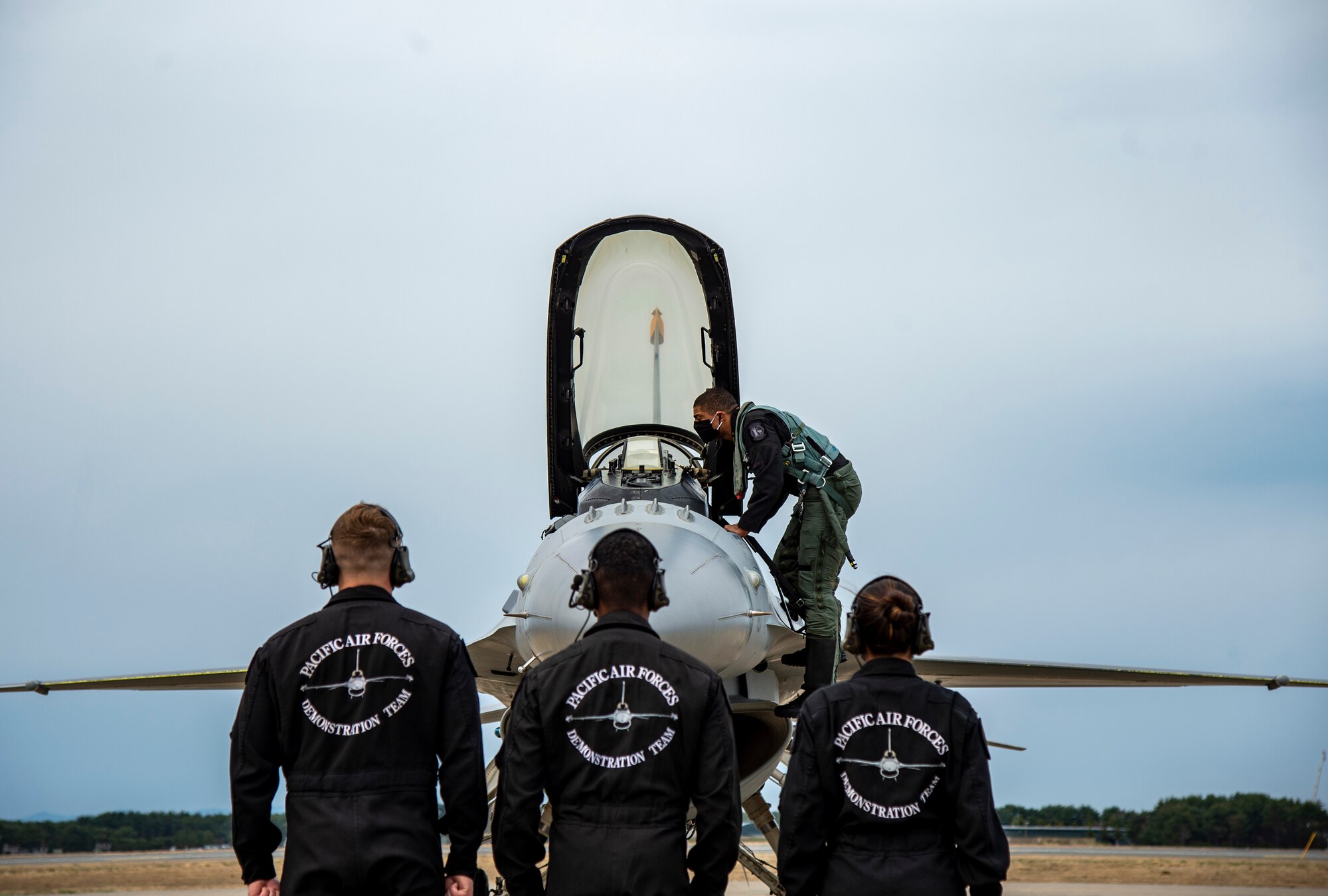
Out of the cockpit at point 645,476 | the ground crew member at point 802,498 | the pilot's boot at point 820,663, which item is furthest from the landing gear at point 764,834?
the cockpit at point 645,476

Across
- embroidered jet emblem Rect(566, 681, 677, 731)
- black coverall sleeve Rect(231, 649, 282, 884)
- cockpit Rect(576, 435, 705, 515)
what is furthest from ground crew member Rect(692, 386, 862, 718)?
black coverall sleeve Rect(231, 649, 282, 884)

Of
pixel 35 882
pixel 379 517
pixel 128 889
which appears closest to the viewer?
pixel 379 517

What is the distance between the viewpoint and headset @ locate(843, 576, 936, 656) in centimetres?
410

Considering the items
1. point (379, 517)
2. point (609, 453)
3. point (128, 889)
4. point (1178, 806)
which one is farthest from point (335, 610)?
point (1178, 806)

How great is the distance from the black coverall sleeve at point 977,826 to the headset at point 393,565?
218 centimetres

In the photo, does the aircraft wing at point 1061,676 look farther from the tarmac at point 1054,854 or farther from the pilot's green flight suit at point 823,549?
the tarmac at point 1054,854

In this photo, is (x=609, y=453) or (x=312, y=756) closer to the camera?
(x=312, y=756)

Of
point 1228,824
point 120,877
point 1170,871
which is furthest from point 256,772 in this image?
point 1228,824

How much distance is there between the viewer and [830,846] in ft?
13.2

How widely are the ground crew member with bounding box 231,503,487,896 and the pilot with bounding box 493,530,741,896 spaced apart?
201 mm

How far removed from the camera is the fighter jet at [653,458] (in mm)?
6789

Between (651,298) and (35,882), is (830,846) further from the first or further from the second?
(35,882)

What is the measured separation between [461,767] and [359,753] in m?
0.36

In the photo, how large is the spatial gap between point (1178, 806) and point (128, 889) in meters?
40.7
